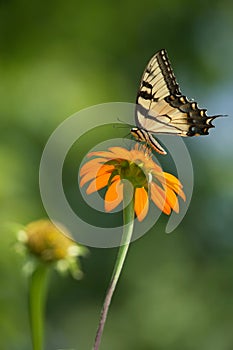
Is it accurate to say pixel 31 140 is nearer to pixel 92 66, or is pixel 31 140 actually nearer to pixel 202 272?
pixel 92 66

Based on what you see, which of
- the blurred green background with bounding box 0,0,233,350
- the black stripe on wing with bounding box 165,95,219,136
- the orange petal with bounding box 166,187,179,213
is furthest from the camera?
the blurred green background with bounding box 0,0,233,350

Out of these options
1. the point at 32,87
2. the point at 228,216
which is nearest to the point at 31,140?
the point at 32,87

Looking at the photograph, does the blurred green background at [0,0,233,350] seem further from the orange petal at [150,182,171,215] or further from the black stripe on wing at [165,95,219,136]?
the orange petal at [150,182,171,215]

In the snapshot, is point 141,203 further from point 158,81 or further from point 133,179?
point 158,81

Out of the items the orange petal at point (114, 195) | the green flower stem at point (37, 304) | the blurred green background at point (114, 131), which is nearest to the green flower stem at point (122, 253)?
the orange petal at point (114, 195)

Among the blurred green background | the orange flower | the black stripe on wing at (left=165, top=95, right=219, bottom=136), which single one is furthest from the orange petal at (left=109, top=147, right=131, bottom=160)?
the blurred green background

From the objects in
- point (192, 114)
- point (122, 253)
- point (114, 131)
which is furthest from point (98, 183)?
point (114, 131)
